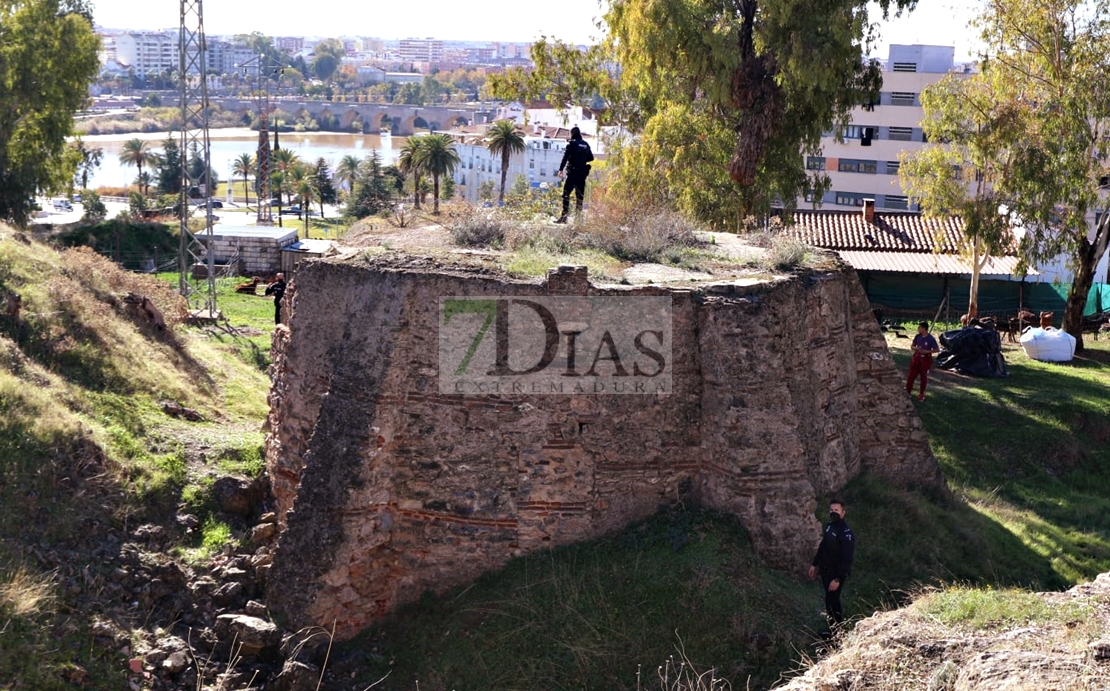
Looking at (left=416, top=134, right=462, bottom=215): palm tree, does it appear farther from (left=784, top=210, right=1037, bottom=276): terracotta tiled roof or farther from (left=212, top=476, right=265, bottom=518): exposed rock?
(left=212, top=476, right=265, bottom=518): exposed rock

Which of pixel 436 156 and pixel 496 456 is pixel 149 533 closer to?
pixel 496 456

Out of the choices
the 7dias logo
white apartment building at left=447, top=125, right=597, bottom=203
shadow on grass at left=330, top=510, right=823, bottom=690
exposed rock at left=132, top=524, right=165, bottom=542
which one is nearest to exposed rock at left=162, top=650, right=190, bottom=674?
shadow on grass at left=330, top=510, right=823, bottom=690

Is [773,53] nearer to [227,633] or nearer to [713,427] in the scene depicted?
[713,427]

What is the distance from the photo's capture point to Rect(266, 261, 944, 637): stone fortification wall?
34.0 ft

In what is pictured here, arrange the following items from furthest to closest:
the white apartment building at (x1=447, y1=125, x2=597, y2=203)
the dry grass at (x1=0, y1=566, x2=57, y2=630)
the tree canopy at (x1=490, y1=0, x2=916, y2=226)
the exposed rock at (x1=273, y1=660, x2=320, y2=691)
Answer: the white apartment building at (x1=447, y1=125, x2=597, y2=203)
the tree canopy at (x1=490, y1=0, x2=916, y2=226)
the exposed rock at (x1=273, y1=660, x2=320, y2=691)
the dry grass at (x1=0, y1=566, x2=57, y2=630)

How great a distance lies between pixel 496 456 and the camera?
10.4 meters

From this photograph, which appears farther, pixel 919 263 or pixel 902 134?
pixel 902 134

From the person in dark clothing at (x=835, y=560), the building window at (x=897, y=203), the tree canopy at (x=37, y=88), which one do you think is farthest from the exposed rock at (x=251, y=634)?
the building window at (x=897, y=203)

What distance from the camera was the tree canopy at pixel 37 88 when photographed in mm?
30703

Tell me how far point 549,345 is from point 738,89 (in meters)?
11.7

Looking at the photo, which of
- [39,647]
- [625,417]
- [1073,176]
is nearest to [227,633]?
[39,647]

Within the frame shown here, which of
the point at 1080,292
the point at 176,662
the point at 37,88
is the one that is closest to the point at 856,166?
the point at 1080,292

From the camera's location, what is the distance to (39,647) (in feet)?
30.6

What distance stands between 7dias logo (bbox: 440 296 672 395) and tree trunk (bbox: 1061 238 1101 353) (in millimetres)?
16031
